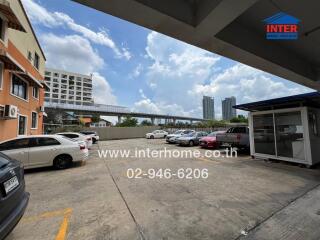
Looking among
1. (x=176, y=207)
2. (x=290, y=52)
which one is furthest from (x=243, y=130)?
(x=176, y=207)

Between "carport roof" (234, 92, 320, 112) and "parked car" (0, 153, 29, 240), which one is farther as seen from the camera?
"carport roof" (234, 92, 320, 112)

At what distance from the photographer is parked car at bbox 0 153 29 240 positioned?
2328mm

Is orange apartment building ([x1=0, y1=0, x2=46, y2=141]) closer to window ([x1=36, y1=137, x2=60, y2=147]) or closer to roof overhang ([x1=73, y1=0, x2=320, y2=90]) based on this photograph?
window ([x1=36, y1=137, x2=60, y2=147])

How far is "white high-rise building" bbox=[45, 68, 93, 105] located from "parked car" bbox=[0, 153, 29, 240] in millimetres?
86632

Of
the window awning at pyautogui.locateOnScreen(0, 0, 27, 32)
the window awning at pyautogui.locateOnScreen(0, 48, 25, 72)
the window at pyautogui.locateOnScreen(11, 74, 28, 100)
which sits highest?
the window awning at pyautogui.locateOnScreen(0, 0, 27, 32)

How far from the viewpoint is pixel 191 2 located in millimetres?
3443

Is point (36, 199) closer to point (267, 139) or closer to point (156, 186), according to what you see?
point (156, 186)

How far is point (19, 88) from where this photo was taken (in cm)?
1248

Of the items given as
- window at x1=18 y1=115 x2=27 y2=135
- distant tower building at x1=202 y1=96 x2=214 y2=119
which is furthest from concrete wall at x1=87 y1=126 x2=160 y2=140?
distant tower building at x1=202 y1=96 x2=214 y2=119

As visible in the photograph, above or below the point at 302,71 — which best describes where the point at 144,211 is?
below

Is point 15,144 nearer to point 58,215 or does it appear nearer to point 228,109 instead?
point 58,215

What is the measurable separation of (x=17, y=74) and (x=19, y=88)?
1308mm

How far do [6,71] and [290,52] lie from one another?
47.0ft

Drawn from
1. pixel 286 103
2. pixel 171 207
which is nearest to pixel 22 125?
pixel 171 207
